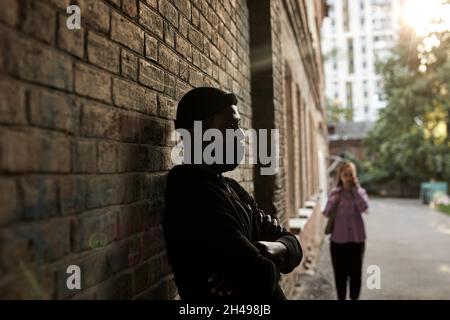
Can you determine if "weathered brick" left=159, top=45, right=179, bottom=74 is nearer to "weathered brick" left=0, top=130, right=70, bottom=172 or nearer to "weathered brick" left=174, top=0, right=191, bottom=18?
"weathered brick" left=174, top=0, right=191, bottom=18

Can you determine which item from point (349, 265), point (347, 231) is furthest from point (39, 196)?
point (349, 265)

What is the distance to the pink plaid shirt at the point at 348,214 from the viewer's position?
5270 millimetres

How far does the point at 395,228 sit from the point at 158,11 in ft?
44.9

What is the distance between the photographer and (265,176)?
4.05 m

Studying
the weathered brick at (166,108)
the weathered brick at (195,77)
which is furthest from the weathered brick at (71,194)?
the weathered brick at (195,77)

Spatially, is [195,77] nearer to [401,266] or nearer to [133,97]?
[133,97]

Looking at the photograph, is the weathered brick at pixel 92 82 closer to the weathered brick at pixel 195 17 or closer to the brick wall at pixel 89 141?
the brick wall at pixel 89 141

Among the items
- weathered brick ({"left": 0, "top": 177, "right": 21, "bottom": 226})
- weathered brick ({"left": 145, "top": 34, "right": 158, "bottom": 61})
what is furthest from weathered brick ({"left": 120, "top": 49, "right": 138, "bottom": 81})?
weathered brick ({"left": 0, "top": 177, "right": 21, "bottom": 226})

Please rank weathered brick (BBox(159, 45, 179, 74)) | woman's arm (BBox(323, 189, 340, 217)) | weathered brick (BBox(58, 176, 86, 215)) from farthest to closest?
woman's arm (BBox(323, 189, 340, 217))
weathered brick (BBox(159, 45, 179, 74))
weathered brick (BBox(58, 176, 86, 215))

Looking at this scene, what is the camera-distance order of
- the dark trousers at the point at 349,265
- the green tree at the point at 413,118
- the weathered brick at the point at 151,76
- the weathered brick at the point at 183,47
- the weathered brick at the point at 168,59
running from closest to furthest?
the weathered brick at the point at 151,76 < the weathered brick at the point at 168,59 < the weathered brick at the point at 183,47 < the dark trousers at the point at 349,265 < the green tree at the point at 413,118

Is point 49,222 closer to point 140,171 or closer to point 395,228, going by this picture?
point 140,171

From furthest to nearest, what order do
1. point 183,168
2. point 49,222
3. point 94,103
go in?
1. point 183,168
2. point 94,103
3. point 49,222

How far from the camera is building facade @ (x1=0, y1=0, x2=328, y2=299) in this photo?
1094 millimetres
